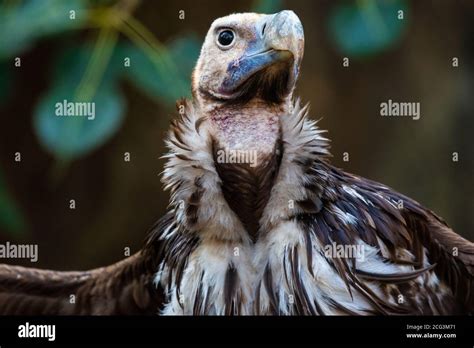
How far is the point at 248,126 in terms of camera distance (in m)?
3.20

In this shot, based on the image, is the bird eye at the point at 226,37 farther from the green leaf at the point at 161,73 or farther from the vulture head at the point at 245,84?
the green leaf at the point at 161,73

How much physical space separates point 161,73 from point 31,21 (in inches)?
24.8

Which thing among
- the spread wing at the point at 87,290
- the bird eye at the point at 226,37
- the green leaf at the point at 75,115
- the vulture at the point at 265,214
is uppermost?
the bird eye at the point at 226,37

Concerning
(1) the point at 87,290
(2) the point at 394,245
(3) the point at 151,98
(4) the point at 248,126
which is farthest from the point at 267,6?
(1) the point at 87,290

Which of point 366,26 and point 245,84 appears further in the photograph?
point 366,26

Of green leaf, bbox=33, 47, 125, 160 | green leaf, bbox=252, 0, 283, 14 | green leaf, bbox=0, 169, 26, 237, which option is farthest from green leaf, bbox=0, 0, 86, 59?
green leaf, bbox=252, 0, 283, 14

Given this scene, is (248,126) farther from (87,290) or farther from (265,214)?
(87,290)

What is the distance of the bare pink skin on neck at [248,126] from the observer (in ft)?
10.4

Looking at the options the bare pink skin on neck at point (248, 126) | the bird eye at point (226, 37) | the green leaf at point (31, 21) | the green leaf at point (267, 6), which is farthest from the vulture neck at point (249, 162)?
the green leaf at point (31, 21)

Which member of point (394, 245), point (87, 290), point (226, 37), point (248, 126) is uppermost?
point (226, 37)

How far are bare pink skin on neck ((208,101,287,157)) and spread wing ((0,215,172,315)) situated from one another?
463mm

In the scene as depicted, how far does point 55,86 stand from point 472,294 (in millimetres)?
1991

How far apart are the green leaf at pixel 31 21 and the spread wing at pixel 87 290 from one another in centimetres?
99

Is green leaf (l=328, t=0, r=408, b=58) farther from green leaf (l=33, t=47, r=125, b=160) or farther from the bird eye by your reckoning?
green leaf (l=33, t=47, r=125, b=160)
